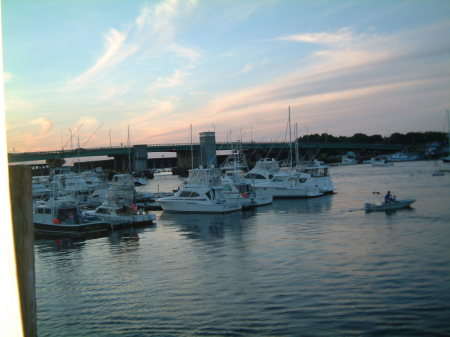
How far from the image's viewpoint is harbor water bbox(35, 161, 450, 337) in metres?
11.5

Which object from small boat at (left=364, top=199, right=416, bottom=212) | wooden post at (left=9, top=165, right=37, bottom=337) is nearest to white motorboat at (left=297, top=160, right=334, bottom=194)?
small boat at (left=364, top=199, right=416, bottom=212)

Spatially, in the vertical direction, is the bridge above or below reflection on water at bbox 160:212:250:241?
above

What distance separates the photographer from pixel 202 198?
3825 cm

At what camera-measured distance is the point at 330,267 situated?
55.9 ft

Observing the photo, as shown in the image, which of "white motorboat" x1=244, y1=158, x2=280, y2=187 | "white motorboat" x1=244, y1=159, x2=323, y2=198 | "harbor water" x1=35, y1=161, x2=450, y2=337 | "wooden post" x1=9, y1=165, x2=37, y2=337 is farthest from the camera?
"white motorboat" x1=244, y1=158, x2=280, y2=187

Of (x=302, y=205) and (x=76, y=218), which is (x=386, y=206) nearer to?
(x=302, y=205)

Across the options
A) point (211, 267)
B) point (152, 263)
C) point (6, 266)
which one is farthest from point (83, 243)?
point (6, 266)

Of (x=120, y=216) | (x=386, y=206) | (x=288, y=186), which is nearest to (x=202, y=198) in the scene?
(x=120, y=216)

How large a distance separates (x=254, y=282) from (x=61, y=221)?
19182mm

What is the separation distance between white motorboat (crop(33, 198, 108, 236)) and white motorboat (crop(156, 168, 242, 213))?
30.9ft

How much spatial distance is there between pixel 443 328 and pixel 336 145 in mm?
143148

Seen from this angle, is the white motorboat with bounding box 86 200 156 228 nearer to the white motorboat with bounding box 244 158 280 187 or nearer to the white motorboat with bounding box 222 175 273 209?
the white motorboat with bounding box 222 175 273 209

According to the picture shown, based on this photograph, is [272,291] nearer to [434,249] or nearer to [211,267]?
[211,267]

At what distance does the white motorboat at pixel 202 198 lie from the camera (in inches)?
1489
